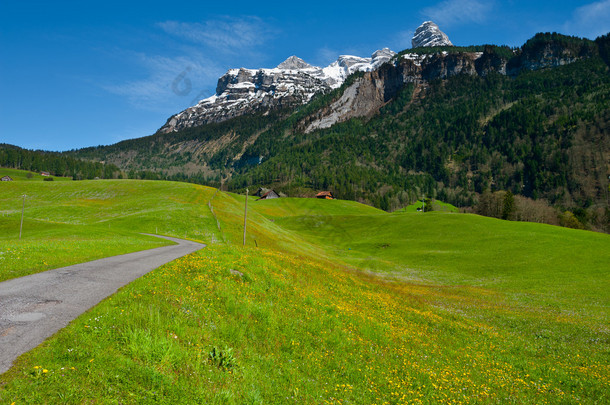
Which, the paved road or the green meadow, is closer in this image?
the green meadow

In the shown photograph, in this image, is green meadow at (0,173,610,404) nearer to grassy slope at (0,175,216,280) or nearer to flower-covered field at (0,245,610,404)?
flower-covered field at (0,245,610,404)

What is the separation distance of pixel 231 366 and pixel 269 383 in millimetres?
1272

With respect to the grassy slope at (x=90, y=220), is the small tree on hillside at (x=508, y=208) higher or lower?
higher

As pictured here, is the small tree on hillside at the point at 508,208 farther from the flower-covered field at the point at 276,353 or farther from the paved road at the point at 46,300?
the paved road at the point at 46,300

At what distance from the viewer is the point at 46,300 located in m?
11.4

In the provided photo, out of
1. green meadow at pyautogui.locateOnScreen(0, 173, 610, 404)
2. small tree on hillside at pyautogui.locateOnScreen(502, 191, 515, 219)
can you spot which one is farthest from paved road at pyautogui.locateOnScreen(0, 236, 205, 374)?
small tree on hillside at pyautogui.locateOnScreen(502, 191, 515, 219)

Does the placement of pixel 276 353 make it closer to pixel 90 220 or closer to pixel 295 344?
pixel 295 344

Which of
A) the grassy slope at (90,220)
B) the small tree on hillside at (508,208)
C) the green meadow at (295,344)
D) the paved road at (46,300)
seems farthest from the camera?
the small tree on hillside at (508,208)

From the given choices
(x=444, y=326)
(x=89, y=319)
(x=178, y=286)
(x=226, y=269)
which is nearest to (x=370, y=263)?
(x=444, y=326)

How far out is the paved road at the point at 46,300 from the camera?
817 centimetres

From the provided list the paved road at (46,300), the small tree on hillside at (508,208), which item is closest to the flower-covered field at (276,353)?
the paved road at (46,300)

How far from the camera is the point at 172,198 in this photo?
9131 centimetres

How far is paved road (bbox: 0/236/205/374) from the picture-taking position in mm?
8172

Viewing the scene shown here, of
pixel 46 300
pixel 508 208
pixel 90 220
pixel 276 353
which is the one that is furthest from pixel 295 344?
pixel 508 208
